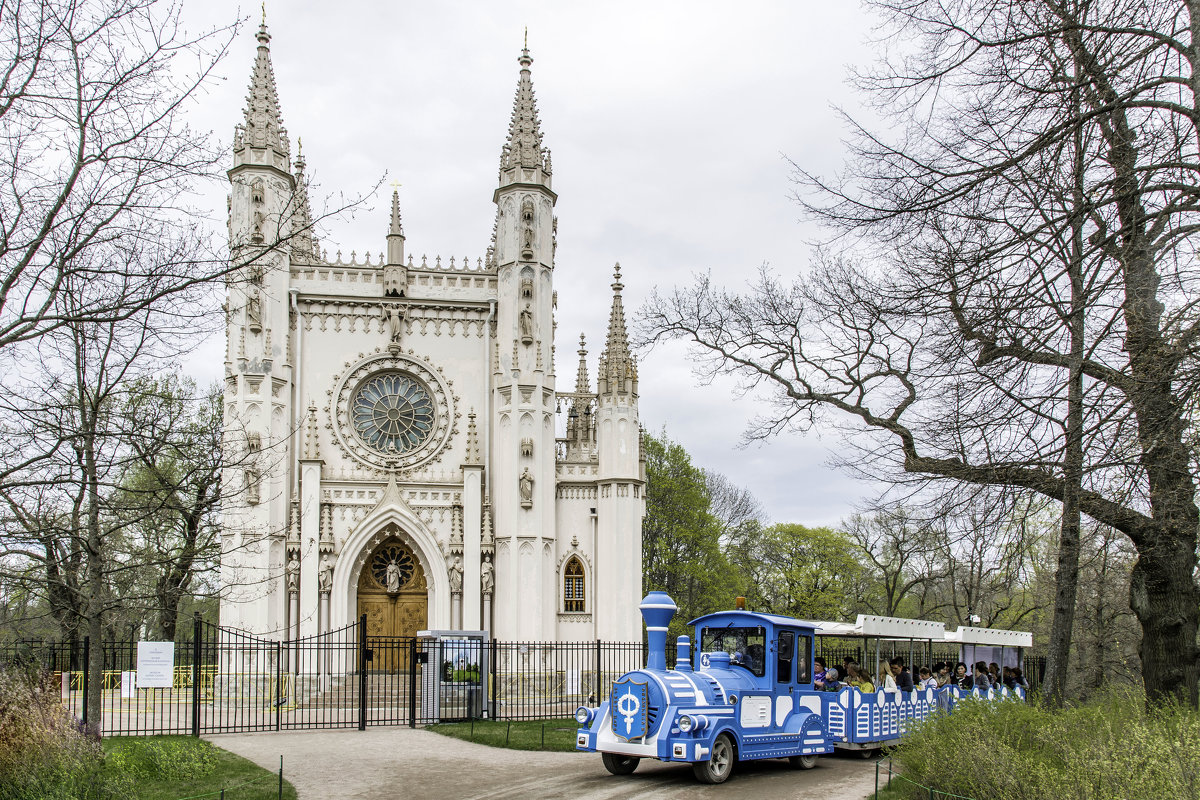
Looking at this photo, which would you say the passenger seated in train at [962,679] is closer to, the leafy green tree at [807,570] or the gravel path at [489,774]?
the gravel path at [489,774]

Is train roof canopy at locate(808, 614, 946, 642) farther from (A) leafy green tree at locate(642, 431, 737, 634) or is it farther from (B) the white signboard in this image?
(A) leafy green tree at locate(642, 431, 737, 634)

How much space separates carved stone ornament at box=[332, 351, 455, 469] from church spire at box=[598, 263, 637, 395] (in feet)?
16.7

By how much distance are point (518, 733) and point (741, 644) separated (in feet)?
20.6

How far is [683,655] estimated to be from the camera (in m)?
14.6

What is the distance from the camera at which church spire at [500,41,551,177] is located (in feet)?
108

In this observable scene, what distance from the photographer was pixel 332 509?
2991 cm

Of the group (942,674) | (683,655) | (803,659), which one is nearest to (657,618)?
(683,655)

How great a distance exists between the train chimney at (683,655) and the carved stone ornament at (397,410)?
58.9ft

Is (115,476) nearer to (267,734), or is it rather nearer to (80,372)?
(80,372)

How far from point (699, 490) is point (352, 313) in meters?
21.8

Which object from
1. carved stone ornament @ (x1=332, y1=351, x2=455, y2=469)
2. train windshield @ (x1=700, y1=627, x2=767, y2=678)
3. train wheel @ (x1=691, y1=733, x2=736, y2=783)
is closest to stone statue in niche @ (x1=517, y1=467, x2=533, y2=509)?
carved stone ornament @ (x1=332, y1=351, x2=455, y2=469)

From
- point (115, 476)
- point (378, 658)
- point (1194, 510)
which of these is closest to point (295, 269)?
point (378, 658)

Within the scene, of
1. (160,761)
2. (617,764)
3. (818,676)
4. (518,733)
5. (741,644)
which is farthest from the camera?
(518,733)

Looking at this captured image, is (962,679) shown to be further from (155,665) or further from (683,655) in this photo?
(155,665)
